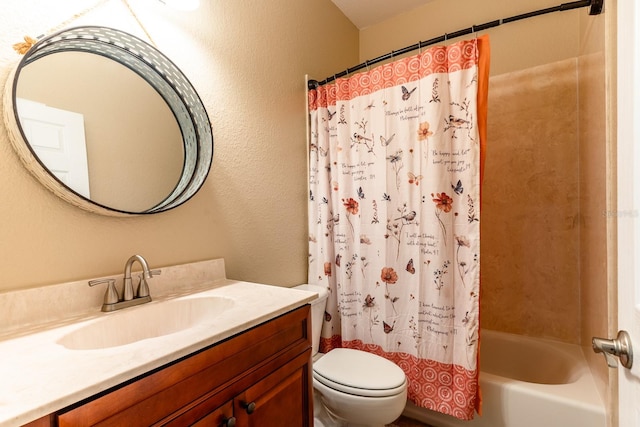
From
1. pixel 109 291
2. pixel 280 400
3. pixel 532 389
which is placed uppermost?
pixel 109 291

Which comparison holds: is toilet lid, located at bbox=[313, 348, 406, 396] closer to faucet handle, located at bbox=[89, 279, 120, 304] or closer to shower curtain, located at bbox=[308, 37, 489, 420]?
shower curtain, located at bbox=[308, 37, 489, 420]

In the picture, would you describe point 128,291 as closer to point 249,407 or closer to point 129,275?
point 129,275

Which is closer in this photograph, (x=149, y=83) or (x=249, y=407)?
(x=249, y=407)

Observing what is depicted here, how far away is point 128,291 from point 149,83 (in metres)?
0.80

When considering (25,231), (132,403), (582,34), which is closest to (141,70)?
(25,231)

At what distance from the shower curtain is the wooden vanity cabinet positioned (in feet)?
2.16

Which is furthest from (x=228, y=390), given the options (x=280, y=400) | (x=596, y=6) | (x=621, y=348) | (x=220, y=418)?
(x=596, y=6)

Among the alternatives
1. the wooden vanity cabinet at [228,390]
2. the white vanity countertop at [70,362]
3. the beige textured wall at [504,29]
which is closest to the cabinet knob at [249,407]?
the wooden vanity cabinet at [228,390]

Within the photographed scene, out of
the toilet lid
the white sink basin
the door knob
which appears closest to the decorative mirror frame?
the white sink basin

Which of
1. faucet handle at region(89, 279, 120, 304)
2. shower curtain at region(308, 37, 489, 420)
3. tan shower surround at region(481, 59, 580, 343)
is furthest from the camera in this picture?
tan shower surround at region(481, 59, 580, 343)

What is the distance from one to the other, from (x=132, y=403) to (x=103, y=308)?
49cm

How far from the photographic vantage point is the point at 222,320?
2.75 feet

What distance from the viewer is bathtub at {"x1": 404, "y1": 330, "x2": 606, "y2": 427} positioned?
1257 mm

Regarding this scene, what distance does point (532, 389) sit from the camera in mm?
1343
